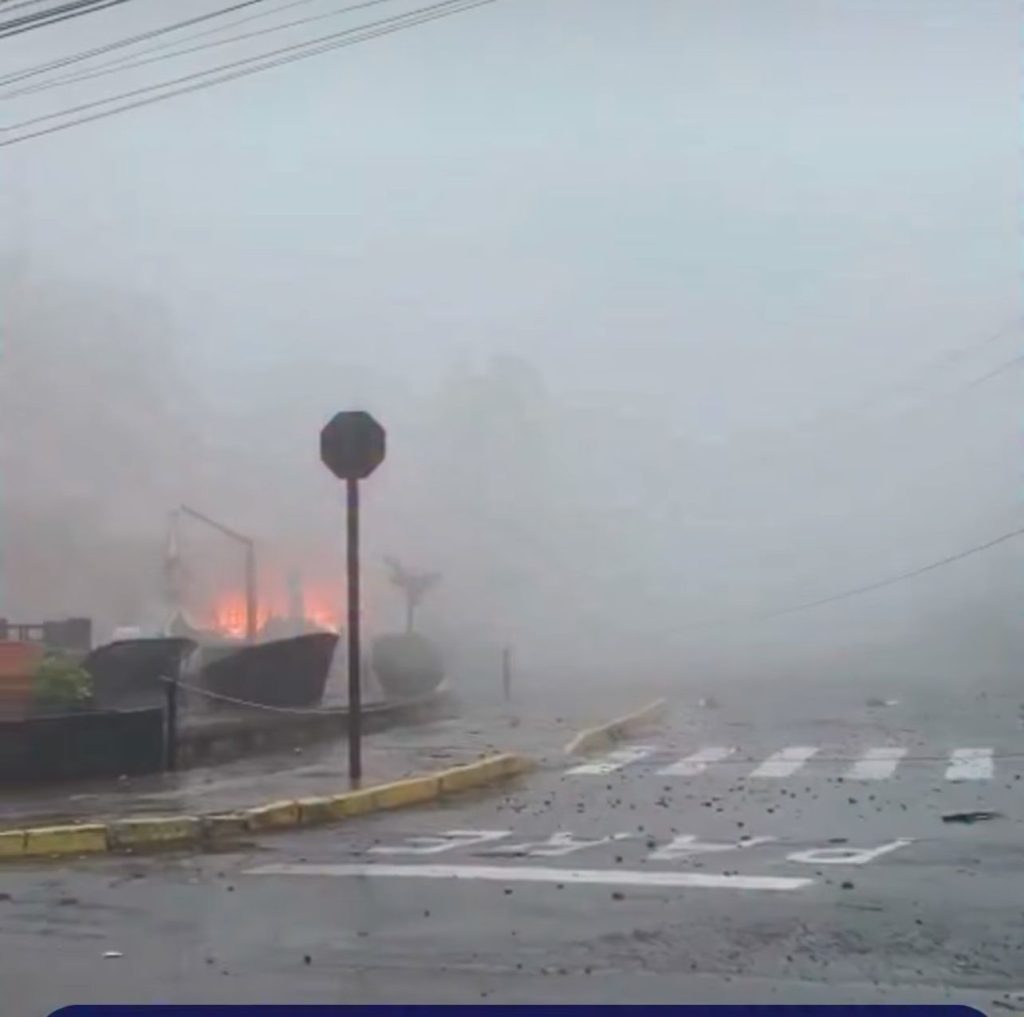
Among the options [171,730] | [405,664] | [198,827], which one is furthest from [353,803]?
[405,664]

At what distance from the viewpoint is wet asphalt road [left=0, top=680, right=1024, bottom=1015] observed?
5.26 meters

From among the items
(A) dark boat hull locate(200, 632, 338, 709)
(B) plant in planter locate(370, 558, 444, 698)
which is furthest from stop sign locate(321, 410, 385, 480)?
(B) plant in planter locate(370, 558, 444, 698)

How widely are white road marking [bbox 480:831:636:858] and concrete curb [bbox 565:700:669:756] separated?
496cm

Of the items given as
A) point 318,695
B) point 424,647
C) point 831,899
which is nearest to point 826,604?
point 424,647

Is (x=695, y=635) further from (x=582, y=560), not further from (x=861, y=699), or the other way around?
(x=861, y=699)

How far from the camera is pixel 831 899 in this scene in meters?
6.68

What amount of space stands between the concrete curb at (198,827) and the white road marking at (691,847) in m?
2.16

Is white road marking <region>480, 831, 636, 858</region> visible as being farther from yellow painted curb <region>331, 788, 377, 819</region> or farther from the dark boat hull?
the dark boat hull

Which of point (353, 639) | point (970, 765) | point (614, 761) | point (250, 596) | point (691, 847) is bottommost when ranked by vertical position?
point (691, 847)

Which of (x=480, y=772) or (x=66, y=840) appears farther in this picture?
(x=480, y=772)

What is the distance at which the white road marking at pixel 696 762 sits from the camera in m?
12.2

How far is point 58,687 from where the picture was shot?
12.4 m

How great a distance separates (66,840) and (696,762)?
5884 mm

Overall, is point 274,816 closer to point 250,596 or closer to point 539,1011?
point 539,1011
